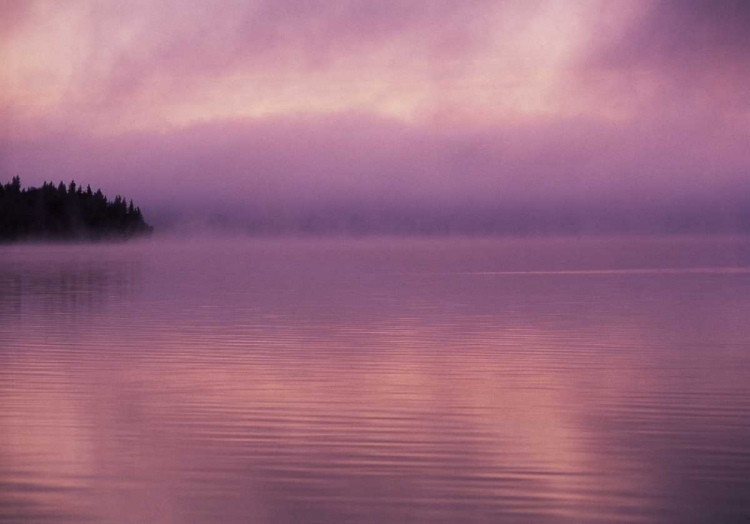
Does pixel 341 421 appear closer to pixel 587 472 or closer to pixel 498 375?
pixel 587 472

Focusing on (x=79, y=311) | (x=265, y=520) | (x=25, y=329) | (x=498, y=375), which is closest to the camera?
(x=265, y=520)

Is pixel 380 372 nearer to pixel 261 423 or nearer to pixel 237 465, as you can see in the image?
pixel 261 423

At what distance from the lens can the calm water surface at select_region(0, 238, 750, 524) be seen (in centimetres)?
1523

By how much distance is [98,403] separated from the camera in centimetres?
2344

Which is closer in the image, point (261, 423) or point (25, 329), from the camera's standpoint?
point (261, 423)

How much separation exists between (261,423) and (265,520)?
6.91 metres

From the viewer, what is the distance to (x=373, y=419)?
21.5 metres

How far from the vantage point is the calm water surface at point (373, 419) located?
15227mm

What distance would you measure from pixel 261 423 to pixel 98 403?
→ 4246mm

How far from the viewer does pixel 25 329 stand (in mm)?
40625

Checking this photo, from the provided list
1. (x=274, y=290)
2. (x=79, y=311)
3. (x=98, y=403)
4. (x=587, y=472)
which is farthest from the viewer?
(x=274, y=290)

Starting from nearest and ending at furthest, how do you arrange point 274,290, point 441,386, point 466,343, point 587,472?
point 587,472 → point 441,386 → point 466,343 → point 274,290

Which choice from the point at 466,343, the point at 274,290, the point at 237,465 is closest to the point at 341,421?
the point at 237,465

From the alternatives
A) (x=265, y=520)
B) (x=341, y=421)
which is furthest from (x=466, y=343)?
(x=265, y=520)
